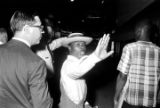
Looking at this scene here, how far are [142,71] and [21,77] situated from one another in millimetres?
1561

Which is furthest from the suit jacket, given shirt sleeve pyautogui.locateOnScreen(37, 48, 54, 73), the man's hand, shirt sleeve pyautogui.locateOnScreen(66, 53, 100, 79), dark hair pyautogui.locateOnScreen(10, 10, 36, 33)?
shirt sleeve pyautogui.locateOnScreen(37, 48, 54, 73)

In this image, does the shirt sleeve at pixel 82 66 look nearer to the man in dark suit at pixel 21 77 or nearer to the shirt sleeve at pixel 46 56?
the man in dark suit at pixel 21 77

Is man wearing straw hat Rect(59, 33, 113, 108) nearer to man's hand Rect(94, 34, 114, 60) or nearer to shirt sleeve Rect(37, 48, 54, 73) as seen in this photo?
man's hand Rect(94, 34, 114, 60)

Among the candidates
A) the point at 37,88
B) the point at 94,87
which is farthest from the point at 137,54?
the point at 94,87

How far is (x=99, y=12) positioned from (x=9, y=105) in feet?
Answer: 73.9

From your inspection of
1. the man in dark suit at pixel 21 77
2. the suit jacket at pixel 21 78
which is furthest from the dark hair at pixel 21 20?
the suit jacket at pixel 21 78

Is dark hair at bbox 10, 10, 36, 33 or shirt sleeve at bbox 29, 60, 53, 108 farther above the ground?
dark hair at bbox 10, 10, 36, 33

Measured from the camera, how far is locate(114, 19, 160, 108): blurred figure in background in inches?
111

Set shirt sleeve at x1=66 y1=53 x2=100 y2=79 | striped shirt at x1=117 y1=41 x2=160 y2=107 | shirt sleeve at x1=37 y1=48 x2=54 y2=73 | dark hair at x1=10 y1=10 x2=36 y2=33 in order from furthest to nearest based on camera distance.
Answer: shirt sleeve at x1=37 y1=48 x2=54 y2=73, striped shirt at x1=117 y1=41 x2=160 y2=107, shirt sleeve at x1=66 y1=53 x2=100 y2=79, dark hair at x1=10 y1=10 x2=36 y2=33

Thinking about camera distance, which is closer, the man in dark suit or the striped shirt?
the man in dark suit

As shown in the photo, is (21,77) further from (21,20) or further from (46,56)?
(46,56)

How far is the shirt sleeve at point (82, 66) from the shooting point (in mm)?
2320

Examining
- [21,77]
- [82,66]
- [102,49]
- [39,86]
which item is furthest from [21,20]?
[102,49]

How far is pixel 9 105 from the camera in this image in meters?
2.04
